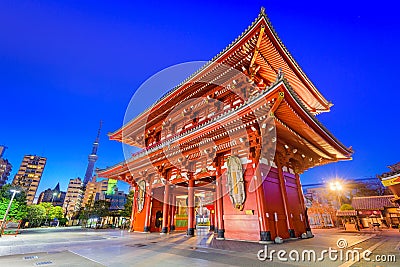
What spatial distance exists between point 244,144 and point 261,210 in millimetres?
3237

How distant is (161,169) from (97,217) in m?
21.3

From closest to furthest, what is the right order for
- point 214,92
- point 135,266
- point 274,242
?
point 135,266 → point 274,242 → point 214,92

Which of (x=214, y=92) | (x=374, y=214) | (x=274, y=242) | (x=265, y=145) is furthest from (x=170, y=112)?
(x=374, y=214)

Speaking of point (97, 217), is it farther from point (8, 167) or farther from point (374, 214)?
point (8, 167)

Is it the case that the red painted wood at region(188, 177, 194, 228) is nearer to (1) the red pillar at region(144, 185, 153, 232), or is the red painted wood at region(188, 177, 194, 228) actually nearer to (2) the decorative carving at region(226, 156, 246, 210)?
(2) the decorative carving at region(226, 156, 246, 210)

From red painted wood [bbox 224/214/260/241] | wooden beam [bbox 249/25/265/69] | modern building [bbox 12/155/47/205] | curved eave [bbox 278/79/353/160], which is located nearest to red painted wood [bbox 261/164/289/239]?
red painted wood [bbox 224/214/260/241]

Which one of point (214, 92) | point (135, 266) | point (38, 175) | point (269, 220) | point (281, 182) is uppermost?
point (38, 175)

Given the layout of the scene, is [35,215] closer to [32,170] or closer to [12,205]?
[12,205]

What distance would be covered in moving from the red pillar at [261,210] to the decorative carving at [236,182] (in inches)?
28.6

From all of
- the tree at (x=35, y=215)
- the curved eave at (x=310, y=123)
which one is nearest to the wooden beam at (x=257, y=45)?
the curved eave at (x=310, y=123)

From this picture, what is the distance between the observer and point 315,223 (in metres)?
22.0

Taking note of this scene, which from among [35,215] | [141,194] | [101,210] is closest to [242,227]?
[141,194]

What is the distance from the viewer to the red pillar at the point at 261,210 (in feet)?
28.1

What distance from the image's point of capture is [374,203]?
25.2 metres
